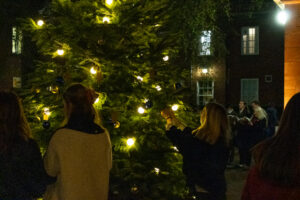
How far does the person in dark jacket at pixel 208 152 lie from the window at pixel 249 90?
20.6 meters

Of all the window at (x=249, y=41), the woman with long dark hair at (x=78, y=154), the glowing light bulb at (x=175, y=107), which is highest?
the window at (x=249, y=41)

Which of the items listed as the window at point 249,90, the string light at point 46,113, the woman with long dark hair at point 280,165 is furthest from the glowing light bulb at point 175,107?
the window at point 249,90

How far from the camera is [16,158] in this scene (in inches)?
120

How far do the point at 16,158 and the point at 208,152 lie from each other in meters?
2.29

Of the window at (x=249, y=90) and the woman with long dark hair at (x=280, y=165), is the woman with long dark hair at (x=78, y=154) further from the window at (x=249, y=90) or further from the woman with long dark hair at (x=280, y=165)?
the window at (x=249, y=90)

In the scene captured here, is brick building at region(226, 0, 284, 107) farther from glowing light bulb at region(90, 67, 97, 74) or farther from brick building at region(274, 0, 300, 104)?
glowing light bulb at region(90, 67, 97, 74)

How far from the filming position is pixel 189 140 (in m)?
4.54

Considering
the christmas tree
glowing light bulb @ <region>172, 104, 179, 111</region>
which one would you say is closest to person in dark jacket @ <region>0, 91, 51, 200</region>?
the christmas tree

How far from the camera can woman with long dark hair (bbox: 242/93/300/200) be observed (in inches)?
85.5

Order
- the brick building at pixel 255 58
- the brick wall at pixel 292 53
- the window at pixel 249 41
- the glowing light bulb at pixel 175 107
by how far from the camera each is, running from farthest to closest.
Answer: the window at pixel 249 41, the brick building at pixel 255 58, the glowing light bulb at pixel 175 107, the brick wall at pixel 292 53

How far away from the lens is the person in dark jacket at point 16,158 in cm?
304

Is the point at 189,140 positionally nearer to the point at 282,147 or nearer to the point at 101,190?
the point at 101,190

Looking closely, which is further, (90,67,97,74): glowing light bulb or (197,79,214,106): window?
(197,79,214,106): window

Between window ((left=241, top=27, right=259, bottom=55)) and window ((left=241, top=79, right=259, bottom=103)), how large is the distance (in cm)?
185
